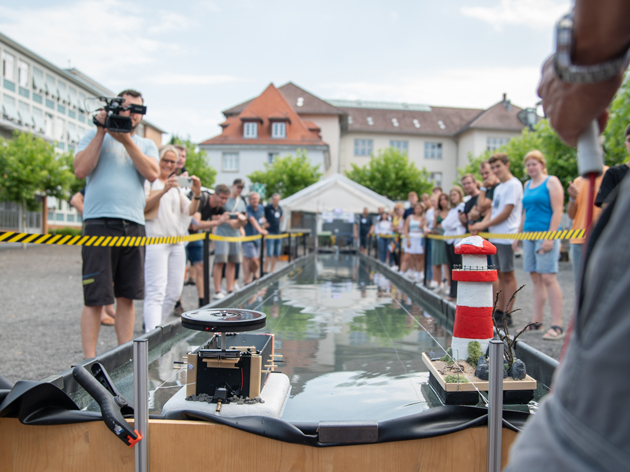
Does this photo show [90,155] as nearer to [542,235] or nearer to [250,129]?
[542,235]

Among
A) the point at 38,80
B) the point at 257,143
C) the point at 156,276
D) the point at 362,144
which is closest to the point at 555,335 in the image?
the point at 156,276

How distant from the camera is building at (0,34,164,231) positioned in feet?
132

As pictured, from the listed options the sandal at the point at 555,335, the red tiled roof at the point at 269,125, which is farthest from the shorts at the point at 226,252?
the red tiled roof at the point at 269,125

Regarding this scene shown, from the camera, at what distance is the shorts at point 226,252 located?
8258 millimetres

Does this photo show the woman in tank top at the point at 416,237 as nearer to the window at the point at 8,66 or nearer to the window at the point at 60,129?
the window at the point at 8,66

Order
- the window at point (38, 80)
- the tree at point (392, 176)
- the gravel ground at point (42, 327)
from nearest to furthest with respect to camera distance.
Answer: the gravel ground at point (42, 327) → the window at point (38, 80) → the tree at point (392, 176)

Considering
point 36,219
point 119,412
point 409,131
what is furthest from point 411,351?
point 409,131

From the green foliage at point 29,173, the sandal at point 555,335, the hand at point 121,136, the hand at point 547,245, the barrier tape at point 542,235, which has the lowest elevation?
the sandal at point 555,335

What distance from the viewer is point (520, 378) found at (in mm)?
2633

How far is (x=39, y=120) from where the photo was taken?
150ft

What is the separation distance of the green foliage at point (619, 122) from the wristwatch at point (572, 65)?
18767mm

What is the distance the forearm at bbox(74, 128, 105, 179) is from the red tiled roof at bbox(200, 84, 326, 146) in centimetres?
4480

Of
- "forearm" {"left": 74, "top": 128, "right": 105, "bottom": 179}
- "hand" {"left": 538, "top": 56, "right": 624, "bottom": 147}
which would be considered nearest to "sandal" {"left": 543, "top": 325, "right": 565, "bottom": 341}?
"forearm" {"left": 74, "top": 128, "right": 105, "bottom": 179}

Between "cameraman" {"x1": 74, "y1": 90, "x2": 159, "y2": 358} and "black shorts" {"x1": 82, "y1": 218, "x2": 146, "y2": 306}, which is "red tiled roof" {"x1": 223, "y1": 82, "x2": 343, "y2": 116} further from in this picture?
"black shorts" {"x1": 82, "y1": 218, "x2": 146, "y2": 306}
